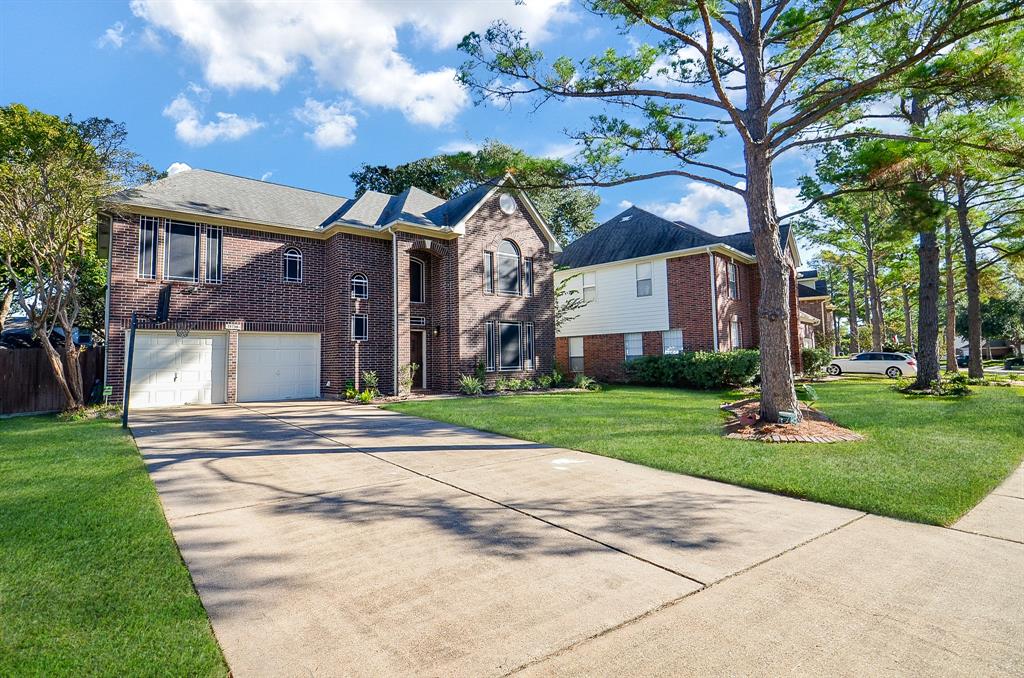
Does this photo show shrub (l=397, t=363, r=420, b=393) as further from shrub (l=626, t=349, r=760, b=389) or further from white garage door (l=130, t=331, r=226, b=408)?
shrub (l=626, t=349, r=760, b=389)

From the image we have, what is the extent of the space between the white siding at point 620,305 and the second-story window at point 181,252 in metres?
15.4

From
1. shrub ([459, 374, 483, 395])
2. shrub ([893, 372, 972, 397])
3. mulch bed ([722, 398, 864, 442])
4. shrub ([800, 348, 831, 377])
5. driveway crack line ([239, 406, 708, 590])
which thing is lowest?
driveway crack line ([239, 406, 708, 590])

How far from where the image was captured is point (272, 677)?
237cm

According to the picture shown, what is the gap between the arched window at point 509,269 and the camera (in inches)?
742

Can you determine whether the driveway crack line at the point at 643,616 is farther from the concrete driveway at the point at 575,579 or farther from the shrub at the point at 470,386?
the shrub at the point at 470,386

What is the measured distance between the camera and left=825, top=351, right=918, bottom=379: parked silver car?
24078 mm

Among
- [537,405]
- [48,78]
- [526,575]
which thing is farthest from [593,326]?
[526,575]

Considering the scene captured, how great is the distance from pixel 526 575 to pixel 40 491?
5.33 metres

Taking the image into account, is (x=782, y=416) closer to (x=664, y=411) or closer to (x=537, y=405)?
(x=664, y=411)

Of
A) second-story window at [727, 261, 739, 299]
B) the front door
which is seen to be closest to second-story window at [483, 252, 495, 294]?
the front door

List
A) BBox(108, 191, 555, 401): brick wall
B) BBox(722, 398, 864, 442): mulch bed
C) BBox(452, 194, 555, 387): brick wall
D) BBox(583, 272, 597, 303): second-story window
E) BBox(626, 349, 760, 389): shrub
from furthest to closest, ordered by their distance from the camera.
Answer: BBox(583, 272, 597, 303): second-story window < BBox(626, 349, 760, 389): shrub < BBox(452, 194, 555, 387): brick wall < BBox(108, 191, 555, 401): brick wall < BBox(722, 398, 864, 442): mulch bed

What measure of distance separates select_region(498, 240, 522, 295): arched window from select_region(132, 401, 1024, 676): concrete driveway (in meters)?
13.4

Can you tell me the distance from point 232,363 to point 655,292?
52.6ft

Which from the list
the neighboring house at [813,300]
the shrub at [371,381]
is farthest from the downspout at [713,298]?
the neighboring house at [813,300]
